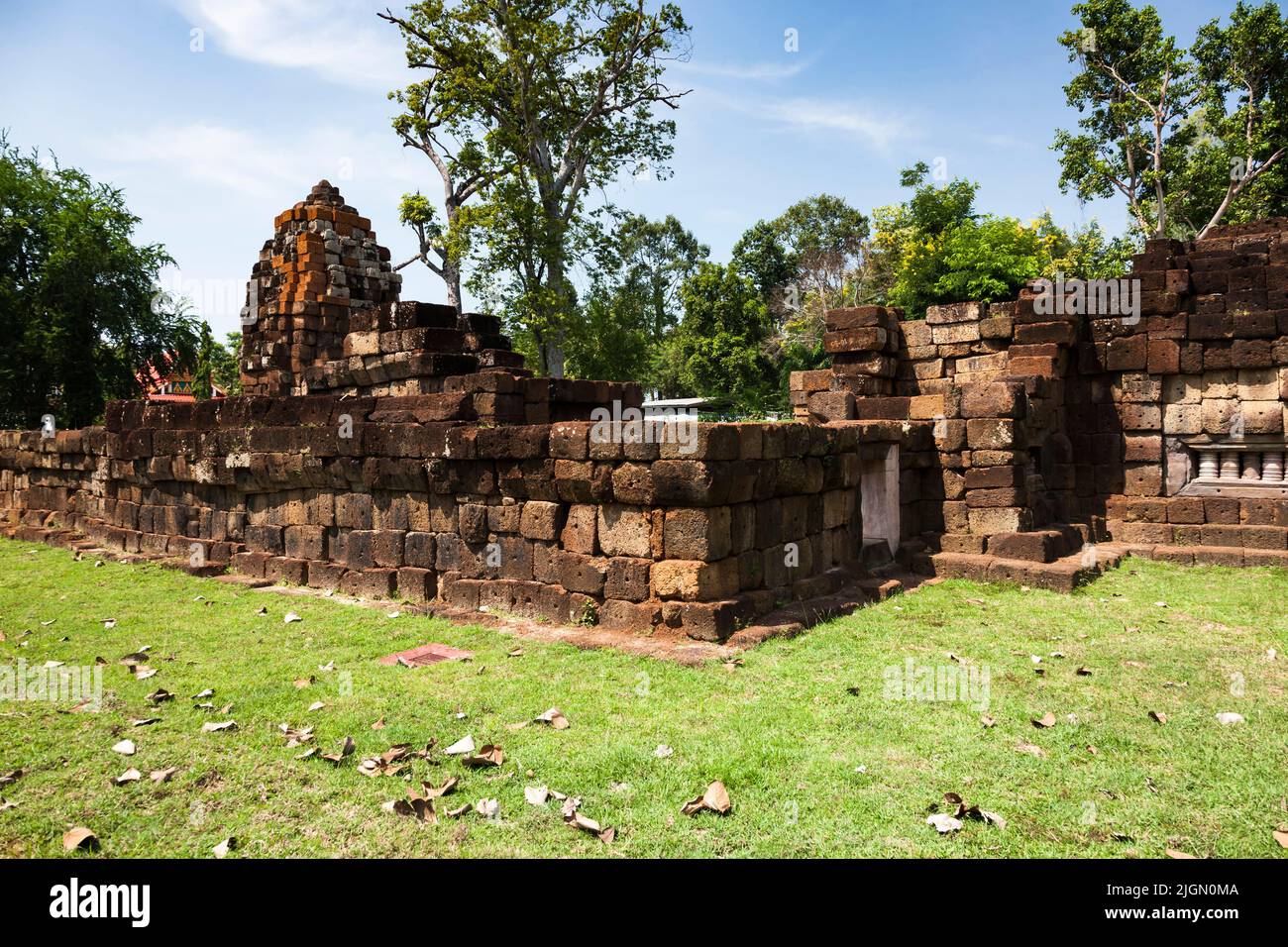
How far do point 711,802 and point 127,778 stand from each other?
123 inches

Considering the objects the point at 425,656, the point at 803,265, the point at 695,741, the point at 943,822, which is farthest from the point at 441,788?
the point at 803,265

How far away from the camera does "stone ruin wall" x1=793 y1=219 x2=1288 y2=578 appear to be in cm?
1049

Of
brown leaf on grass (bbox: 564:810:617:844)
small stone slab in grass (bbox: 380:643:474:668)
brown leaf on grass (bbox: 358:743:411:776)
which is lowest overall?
small stone slab in grass (bbox: 380:643:474:668)

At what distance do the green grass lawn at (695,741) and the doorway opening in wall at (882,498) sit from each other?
2402mm

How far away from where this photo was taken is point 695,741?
15.4 ft

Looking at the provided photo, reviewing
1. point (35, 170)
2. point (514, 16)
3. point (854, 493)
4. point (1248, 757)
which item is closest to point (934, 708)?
point (1248, 757)

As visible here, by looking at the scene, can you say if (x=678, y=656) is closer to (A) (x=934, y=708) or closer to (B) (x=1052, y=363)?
(A) (x=934, y=708)

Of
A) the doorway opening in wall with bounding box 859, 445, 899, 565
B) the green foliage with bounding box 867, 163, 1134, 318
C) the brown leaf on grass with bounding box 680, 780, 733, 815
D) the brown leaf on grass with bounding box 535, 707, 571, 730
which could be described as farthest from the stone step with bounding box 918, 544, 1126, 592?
the green foliage with bounding box 867, 163, 1134, 318

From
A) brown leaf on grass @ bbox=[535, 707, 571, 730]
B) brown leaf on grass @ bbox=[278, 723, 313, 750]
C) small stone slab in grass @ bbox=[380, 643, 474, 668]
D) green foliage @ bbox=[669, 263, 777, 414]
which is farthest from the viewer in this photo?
green foliage @ bbox=[669, 263, 777, 414]

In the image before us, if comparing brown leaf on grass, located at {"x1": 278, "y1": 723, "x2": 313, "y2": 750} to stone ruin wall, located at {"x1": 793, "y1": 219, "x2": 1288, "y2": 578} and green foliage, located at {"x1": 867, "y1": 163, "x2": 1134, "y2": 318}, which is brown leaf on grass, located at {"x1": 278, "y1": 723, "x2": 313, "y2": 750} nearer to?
stone ruin wall, located at {"x1": 793, "y1": 219, "x2": 1288, "y2": 578}

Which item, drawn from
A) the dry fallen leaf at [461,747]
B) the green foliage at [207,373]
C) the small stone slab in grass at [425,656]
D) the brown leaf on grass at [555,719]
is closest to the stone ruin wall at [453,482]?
the small stone slab in grass at [425,656]

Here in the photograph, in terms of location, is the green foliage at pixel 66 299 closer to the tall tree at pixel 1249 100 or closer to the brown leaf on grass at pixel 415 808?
the brown leaf on grass at pixel 415 808

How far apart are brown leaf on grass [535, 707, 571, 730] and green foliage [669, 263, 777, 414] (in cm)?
3709

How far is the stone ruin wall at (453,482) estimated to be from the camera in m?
7.14
